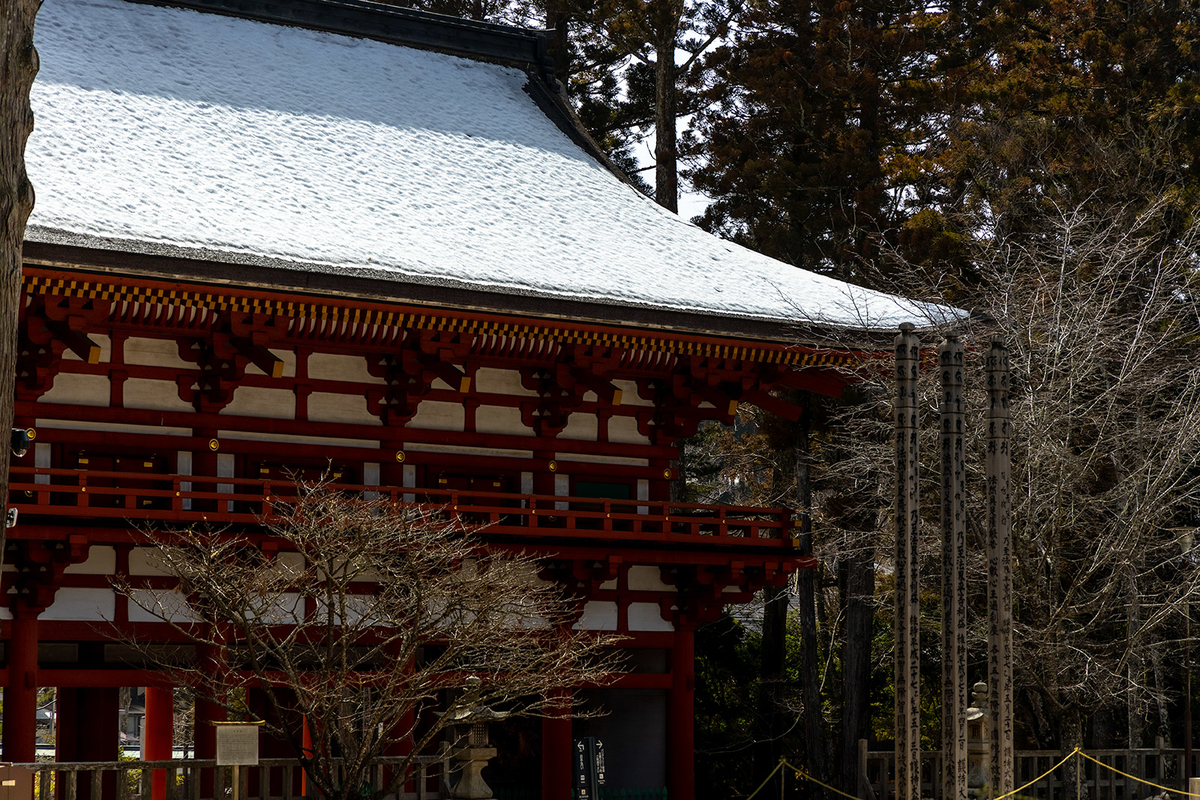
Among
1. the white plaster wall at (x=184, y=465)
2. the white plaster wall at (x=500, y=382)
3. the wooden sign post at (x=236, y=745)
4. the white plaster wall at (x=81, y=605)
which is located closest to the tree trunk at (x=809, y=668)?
the white plaster wall at (x=500, y=382)

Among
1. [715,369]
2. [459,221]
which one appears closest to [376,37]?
[459,221]

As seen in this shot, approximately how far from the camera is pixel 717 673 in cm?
2752

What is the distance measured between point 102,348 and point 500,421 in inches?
191

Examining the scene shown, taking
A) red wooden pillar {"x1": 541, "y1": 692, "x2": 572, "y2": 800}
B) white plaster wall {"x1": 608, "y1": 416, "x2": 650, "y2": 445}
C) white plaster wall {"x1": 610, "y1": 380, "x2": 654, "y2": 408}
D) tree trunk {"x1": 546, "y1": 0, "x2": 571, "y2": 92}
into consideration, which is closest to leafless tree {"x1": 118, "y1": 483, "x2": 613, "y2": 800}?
red wooden pillar {"x1": 541, "y1": 692, "x2": 572, "y2": 800}

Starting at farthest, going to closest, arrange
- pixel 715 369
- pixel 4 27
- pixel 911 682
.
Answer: pixel 715 369
pixel 911 682
pixel 4 27

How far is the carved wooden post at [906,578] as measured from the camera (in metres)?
11.0

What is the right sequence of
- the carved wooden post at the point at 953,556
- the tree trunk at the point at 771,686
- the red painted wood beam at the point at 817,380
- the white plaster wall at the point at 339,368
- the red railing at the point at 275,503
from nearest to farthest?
the carved wooden post at the point at 953,556 → the red railing at the point at 275,503 → the white plaster wall at the point at 339,368 → the red painted wood beam at the point at 817,380 → the tree trunk at the point at 771,686

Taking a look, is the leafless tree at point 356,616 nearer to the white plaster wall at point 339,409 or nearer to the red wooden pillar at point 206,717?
the red wooden pillar at point 206,717

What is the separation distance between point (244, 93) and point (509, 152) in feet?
12.6

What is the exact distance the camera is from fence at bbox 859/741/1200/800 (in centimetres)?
1664

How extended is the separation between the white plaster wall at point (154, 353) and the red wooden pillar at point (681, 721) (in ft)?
23.0

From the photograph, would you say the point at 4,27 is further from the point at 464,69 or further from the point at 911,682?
the point at 464,69

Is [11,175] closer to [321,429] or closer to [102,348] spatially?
[102,348]

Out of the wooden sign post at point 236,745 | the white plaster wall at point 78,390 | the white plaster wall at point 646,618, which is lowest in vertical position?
the wooden sign post at point 236,745
